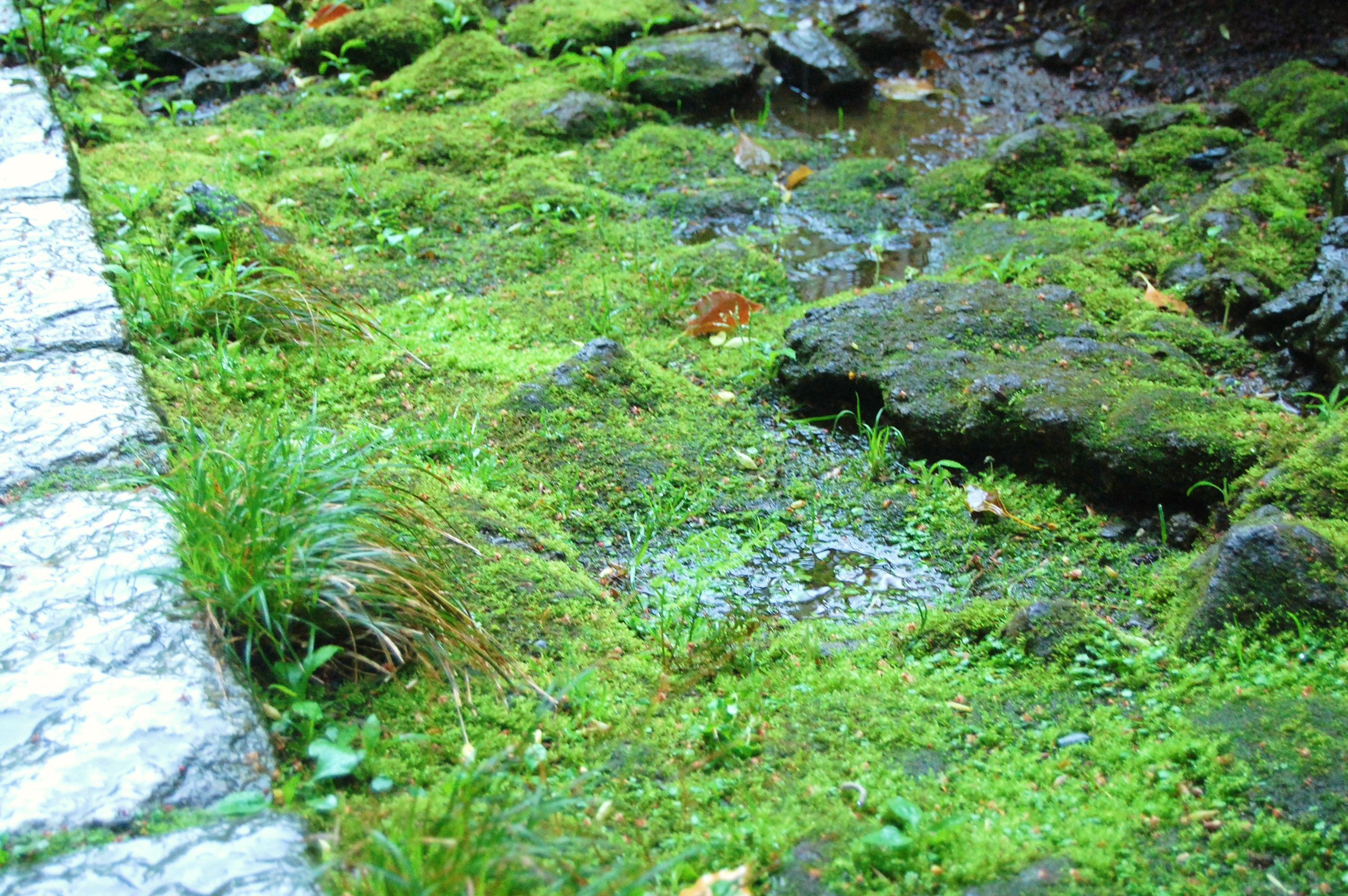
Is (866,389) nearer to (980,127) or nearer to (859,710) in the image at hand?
(859,710)

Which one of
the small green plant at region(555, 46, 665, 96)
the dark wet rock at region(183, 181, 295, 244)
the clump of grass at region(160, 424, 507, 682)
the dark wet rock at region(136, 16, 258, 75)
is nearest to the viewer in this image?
the clump of grass at region(160, 424, 507, 682)

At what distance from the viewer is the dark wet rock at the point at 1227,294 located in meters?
4.20

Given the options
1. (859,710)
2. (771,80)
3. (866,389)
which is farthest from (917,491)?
(771,80)

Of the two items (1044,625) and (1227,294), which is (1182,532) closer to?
(1044,625)

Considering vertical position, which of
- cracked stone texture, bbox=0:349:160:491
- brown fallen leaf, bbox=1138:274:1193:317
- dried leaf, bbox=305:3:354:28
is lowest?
brown fallen leaf, bbox=1138:274:1193:317

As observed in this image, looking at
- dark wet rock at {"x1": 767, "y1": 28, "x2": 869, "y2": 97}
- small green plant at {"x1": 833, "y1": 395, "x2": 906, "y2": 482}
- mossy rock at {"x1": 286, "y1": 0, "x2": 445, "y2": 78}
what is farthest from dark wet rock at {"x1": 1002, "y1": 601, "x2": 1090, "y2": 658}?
mossy rock at {"x1": 286, "y1": 0, "x2": 445, "y2": 78}

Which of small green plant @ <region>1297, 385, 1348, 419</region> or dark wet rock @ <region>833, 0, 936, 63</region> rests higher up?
dark wet rock @ <region>833, 0, 936, 63</region>

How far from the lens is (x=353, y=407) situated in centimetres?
358

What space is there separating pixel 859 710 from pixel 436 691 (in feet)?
3.25

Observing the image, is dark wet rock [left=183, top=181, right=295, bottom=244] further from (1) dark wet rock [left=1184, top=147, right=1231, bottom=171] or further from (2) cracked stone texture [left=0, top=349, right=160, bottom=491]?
(1) dark wet rock [left=1184, top=147, right=1231, bottom=171]

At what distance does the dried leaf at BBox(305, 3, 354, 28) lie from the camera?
6.94 metres

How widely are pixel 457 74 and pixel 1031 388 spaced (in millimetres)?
4689

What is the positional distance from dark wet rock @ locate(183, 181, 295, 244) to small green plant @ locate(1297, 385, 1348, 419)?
4.07 metres

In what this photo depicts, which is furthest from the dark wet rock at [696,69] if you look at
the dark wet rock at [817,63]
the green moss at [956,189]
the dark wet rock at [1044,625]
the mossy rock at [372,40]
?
the dark wet rock at [1044,625]
